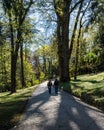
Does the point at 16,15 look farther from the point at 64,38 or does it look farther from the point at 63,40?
the point at 63,40

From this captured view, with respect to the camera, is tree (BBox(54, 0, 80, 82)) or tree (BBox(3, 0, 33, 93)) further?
tree (BBox(54, 0, 80, 82))

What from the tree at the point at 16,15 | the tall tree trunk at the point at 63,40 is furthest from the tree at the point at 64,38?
the tree at the point at 16,15

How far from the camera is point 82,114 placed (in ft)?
54.3

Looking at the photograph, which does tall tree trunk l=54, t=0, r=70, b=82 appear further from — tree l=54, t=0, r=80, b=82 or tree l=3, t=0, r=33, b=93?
tree l=3, t=0, r=33, b=93

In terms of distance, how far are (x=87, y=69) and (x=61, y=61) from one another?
35747 millimetres

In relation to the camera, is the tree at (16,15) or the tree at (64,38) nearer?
the tree at (16,15)

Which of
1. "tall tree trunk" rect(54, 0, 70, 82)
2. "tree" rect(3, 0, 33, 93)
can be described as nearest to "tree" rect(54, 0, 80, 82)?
"tall tree trunk" rect(54, 0, 70, 82)

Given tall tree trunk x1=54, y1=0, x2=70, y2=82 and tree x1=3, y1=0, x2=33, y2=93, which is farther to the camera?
tall tree trunk x1=54, y1=0, x2=70, y2=82

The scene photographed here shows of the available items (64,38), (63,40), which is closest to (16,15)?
(64,38)

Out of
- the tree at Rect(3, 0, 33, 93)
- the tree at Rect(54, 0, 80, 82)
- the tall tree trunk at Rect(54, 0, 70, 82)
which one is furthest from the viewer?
the tall tree trunk at Rect(54, 0, 70, 82)

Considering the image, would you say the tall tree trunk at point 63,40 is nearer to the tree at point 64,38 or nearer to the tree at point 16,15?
the tree at point 64,38

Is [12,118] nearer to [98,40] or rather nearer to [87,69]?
[98,40]

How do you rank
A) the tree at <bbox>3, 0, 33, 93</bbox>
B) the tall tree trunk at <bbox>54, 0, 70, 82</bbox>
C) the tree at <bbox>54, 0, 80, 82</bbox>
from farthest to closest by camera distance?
1. the tall tree trunk at <bbox>54, 0, 70, 82</bbox>
2. the tree at <bbox>54, 0, 80, 82</bbox>
3. the tree at <bbox>3, 0, 33, 93</bbox>

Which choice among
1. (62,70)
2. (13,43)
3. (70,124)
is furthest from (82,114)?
(62,70)
